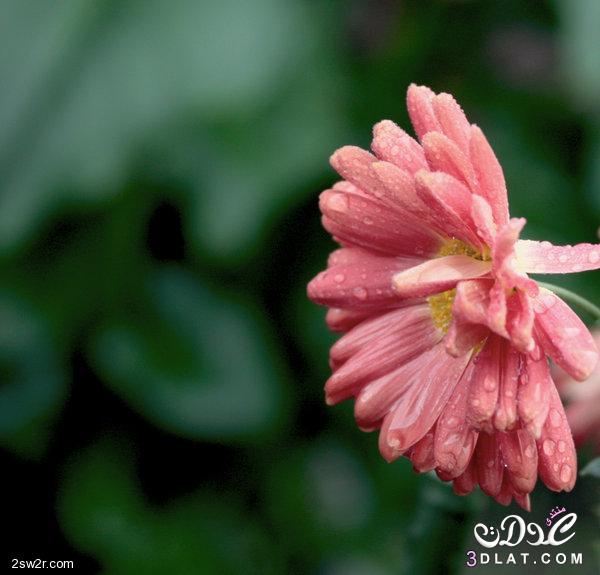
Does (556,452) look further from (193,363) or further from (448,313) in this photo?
(193,363)

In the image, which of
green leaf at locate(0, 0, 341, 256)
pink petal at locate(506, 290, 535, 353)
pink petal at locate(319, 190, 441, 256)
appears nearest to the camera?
pink petal at locate(506, 290, 535, 353)

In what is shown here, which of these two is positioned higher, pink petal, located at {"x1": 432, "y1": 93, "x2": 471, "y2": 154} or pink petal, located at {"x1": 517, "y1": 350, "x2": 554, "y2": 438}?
pink petal, located at {"x1": 432, "y1": 93, "x2": 471, "y2": 154}

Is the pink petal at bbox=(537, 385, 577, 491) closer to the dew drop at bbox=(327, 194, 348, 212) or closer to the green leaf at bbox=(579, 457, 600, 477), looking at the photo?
the green leaf at bbox=(579, 457, 600, 477)

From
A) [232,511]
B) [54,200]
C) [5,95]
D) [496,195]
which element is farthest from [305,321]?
[496,195]

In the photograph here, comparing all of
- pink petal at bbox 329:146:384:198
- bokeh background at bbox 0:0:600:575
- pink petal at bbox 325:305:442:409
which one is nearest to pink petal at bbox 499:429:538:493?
pink petal at bbox 325:305:442:409

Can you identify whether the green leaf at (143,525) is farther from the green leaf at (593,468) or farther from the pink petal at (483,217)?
the pink petal at (483,217)

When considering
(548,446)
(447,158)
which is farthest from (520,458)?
(447,158)

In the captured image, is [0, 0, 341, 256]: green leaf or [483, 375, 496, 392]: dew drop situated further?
[0, 0, 341, 256]: green leaf
